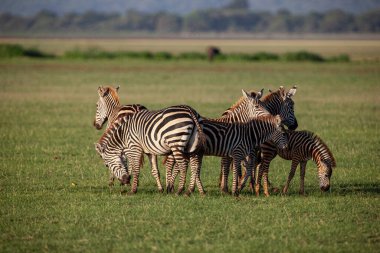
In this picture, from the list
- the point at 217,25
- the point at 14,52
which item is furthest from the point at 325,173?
the point at 217,25

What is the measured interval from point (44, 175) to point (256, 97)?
408 centimetres

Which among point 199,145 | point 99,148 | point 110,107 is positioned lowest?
point 99,148

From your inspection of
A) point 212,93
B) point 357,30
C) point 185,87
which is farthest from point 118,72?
point 357,30

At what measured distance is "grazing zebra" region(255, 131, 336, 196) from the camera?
484 inches

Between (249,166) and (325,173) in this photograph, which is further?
(325,173)

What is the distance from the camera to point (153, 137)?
470 inches

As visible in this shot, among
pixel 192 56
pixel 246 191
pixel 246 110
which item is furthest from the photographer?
pixel 192 56

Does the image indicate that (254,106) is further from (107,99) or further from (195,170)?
(107,99)

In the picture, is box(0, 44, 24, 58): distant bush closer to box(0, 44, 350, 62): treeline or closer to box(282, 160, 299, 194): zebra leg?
box(0, 44, 350, 62): treeline

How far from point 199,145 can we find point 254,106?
1762mm

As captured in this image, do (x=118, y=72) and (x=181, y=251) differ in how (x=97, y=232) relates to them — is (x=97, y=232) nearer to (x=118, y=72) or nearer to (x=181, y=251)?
(x=181, y=251)

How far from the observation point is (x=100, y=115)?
14.1 m

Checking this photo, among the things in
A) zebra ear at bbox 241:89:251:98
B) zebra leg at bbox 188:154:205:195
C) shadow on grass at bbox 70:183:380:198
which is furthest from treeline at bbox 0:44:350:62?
zebra leg at bbox 188:154:205:195

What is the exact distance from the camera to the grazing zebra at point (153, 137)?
1174 cm
